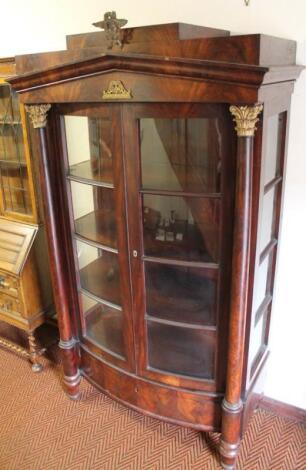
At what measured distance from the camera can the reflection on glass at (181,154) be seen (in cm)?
128

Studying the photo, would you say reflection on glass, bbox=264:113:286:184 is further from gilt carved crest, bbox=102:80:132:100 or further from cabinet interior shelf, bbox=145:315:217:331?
cabinet interior shelf, bbox=145:315:217:331

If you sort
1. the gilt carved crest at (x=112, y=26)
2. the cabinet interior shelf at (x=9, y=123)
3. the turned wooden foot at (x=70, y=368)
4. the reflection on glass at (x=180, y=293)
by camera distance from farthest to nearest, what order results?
the cabinet interior shelf at (x=9, y=123) < the turned wooden foot at (x=70, y=368) < the reflection on glass at (x=180, y=293) < the gilt carved crest at (x=112, y=26)

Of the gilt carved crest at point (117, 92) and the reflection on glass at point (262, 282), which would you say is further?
the reflection on glass at point (262, 282)

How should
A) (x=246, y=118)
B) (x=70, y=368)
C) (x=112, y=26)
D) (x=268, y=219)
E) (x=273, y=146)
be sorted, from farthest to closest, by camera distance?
(x=70, y=368)
(x=268, y=219)
(x=273, y=146)
(x=112, y=26)
(x=246, y=118)

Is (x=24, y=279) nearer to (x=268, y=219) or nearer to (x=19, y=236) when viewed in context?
(x=19, y=236)

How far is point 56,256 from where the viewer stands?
1762mm

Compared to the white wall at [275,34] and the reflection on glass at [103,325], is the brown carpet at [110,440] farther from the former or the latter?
the reflection on glass at [103,325]

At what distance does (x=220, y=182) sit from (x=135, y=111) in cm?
36

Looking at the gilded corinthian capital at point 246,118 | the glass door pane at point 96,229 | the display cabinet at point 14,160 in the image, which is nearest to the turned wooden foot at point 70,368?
the glass door pane at point 96,229

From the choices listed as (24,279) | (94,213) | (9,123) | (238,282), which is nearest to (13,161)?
(9,123)

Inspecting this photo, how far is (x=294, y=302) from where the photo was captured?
1.71 m

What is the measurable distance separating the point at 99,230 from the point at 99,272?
20 centimetres

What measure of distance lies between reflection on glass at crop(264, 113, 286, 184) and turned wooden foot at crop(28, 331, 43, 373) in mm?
1528

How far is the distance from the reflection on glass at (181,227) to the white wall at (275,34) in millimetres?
402
